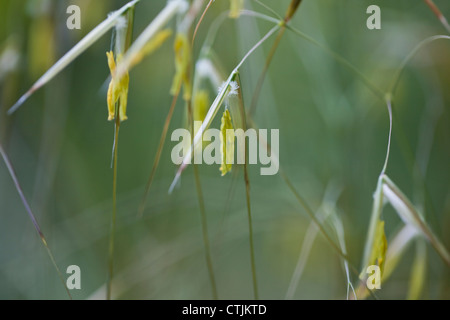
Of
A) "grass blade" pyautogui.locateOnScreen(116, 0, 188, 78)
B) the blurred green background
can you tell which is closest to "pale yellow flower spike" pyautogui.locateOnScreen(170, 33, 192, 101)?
"grass blade" pyautogui.locateOnScreen(116, 0, 188, 78)

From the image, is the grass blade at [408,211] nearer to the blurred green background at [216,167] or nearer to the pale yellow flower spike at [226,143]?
the pale yellow flower spike at [226,143]

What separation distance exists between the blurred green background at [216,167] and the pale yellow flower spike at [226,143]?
337 millimetres

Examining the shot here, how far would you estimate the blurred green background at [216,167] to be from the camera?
726 millimetres

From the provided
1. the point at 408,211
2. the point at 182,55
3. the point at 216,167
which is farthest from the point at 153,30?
the point at 216,167

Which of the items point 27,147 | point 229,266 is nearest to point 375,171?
point 229,266

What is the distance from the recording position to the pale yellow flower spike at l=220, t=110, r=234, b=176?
0.36m

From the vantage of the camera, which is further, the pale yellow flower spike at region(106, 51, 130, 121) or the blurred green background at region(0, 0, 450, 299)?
the blurred green background at region(0, 0, 450, 299)

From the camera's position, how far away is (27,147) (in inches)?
37.5

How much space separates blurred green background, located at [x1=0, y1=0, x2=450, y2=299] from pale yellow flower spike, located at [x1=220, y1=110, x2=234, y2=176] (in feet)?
1.11

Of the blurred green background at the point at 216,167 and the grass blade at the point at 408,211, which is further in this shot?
the blurred green background at the point at 216,167

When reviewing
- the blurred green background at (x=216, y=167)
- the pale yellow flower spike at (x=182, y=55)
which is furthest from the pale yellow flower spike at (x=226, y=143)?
the blurred green background at (x=216, y=167)

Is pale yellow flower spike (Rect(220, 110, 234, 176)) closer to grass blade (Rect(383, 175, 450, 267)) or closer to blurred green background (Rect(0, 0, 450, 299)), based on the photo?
grass blade (Rect(383, 175, 450, 267))

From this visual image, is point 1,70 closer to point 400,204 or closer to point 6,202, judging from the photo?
point 6,202
